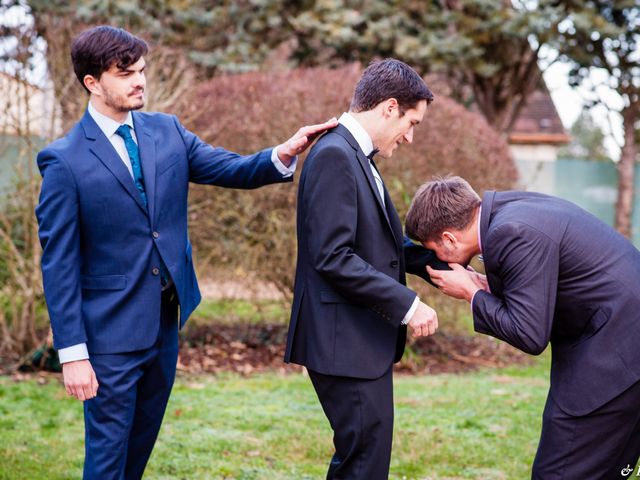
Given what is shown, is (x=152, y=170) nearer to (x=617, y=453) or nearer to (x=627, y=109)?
(x=617, y=453)

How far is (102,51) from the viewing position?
3.21m

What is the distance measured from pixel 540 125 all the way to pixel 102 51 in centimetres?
2211

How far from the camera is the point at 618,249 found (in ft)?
10.2

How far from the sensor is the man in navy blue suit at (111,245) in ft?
10.4

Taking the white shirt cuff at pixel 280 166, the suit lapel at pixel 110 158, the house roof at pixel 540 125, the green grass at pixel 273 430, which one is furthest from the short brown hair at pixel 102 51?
the house roof at pixel 540 125

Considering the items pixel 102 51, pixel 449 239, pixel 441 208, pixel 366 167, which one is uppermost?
pixel 102 51

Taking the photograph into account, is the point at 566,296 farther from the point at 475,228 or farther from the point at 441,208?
the point at 441,208

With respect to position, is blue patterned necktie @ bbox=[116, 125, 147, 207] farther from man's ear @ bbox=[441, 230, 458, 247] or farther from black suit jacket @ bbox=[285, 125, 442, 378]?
man's ear @ bbox=[441, 230, 458, 247]

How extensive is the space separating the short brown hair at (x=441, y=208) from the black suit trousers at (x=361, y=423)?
60cm

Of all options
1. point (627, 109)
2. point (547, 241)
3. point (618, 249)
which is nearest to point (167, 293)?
point (547, 241)

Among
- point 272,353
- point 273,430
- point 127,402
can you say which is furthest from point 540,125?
point 127,402

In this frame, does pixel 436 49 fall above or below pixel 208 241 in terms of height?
above

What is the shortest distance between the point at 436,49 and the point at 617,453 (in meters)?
11.4

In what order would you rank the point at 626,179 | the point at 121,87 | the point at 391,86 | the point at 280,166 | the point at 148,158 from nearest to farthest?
the point at 391,86, the point at 121,87, the point at 148,158, the point at 280,166, the point at 626,179
